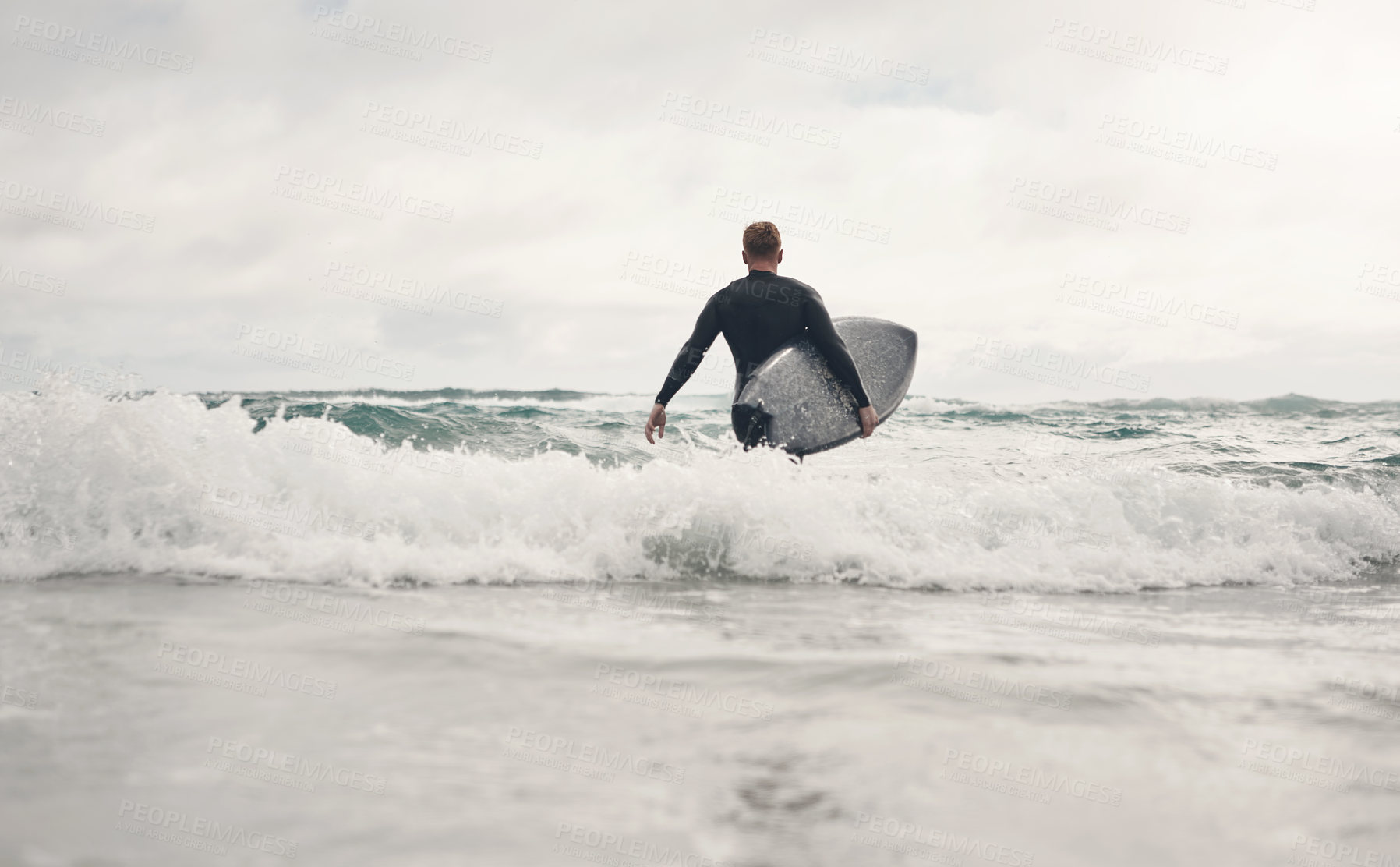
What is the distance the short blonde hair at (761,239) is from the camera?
4.76m

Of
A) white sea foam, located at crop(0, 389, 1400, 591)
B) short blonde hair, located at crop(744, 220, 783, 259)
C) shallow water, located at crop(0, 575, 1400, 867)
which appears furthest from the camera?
short blonde hair, located at crop(744, 220, 783, 259)

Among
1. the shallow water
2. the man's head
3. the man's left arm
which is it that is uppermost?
the man's head

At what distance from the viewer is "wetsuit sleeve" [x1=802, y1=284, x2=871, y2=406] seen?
4820mm

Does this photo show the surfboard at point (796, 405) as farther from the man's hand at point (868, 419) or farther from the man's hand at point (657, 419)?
the man's hand at point (657, 419)

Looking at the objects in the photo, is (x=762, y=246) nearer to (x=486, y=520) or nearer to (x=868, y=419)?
(x=868, y=419)

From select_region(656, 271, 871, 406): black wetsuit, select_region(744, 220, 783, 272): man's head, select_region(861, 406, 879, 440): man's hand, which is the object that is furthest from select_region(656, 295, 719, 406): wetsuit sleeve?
select_region(861, 406, 879, 440): man's hand

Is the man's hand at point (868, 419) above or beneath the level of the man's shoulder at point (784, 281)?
beneath

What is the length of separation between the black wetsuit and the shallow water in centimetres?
188

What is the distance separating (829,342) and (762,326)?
39 cm

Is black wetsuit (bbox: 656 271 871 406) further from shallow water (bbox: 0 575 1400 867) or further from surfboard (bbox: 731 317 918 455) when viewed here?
shallow water (bbox: 0 575 1400 867)

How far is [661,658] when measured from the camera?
2.72 meters

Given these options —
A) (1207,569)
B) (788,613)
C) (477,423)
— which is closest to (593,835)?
(788,613)

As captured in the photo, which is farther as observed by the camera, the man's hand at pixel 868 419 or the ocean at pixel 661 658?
the man's hand at pixel 868 419

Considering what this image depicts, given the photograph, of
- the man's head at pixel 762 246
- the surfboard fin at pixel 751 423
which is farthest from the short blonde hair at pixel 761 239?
the surfboard fin at pixel 751 423
